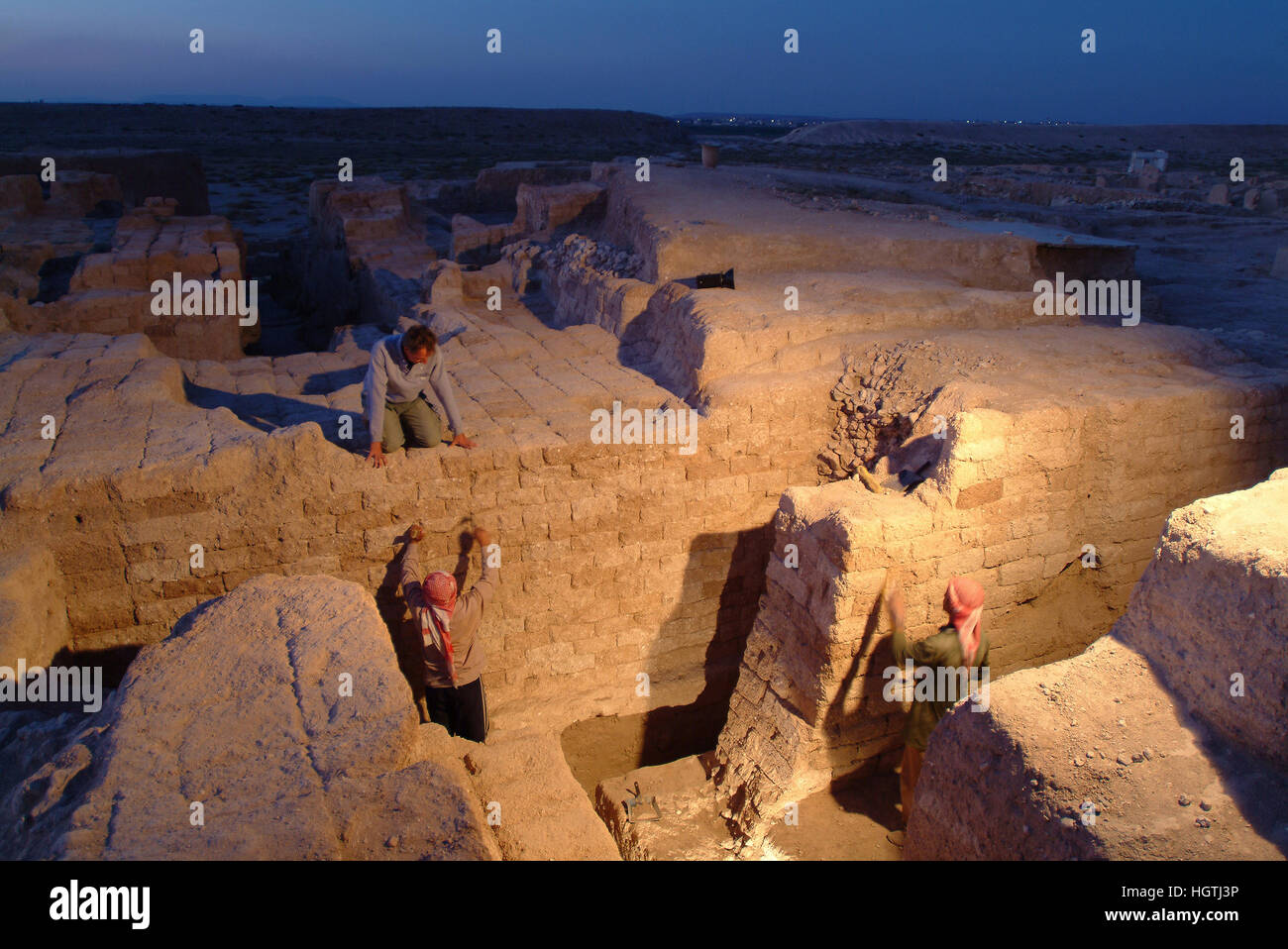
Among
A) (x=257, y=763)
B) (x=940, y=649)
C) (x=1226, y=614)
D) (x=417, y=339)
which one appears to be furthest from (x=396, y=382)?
(x=1226, y=614)

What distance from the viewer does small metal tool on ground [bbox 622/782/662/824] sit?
5520 millimetres

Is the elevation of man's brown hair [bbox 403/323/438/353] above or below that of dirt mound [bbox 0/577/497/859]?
above

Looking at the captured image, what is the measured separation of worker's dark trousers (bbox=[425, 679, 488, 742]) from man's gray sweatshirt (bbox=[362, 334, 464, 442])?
1552 mm

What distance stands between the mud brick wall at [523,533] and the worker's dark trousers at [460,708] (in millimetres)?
692

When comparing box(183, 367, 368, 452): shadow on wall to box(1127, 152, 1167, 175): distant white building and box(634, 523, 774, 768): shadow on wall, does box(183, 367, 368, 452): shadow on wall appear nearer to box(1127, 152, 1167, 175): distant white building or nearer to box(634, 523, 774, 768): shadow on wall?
box(634, 523, 774, 768): shadow on wall

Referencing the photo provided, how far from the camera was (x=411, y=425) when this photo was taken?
5.40 m

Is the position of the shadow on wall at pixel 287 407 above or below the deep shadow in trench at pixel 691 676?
above

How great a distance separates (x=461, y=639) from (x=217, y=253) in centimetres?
833

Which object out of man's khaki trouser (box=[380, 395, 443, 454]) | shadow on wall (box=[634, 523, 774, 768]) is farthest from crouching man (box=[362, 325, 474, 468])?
shadow on wall (box=[634, 523, 774, 768])

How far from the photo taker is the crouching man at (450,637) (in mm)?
4816

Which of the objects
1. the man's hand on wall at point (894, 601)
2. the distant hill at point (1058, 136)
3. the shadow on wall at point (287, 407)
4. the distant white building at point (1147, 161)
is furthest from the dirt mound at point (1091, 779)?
the distant hill at point (1058, 136)

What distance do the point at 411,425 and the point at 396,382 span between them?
0.29 m

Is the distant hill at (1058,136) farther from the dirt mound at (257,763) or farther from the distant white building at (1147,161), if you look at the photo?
the dirt mound at (257,763)

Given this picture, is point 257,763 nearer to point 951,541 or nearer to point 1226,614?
point 1226,614
